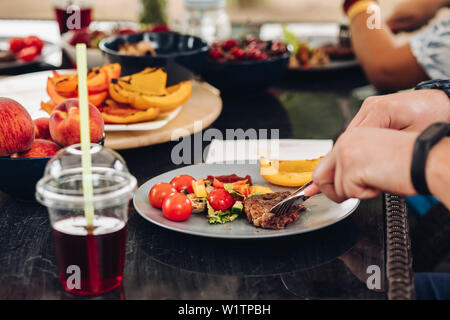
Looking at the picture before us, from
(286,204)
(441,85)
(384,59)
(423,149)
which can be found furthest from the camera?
(384,59)

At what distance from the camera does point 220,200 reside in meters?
0.93

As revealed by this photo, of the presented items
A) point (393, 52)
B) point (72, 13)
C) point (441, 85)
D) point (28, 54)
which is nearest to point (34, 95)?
point (28, 54)

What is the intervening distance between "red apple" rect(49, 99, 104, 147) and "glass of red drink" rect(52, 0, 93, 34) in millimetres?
1167

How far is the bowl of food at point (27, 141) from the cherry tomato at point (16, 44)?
1036 millimetres

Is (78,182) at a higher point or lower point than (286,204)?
higher

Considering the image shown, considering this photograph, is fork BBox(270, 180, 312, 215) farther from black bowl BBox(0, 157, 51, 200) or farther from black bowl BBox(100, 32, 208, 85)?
black bowl BBox(100, 32, 208, 85)

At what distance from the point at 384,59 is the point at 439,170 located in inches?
46.3

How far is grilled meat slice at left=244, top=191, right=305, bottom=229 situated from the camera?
2.91 feet

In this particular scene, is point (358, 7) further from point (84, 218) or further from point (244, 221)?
point (84, 218)

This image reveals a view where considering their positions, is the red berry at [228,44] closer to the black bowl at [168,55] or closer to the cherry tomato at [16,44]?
the black bowl at [168,55]

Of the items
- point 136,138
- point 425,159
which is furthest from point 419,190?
point 136,138

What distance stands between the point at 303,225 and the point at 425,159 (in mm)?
215

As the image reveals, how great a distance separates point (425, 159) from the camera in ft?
2.64
